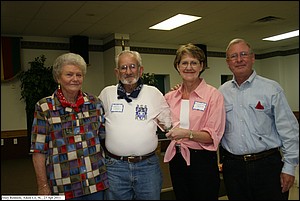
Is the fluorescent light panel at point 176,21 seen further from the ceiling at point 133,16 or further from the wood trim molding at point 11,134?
the wood trim molding at point 11,134

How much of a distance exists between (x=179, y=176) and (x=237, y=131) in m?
0.43

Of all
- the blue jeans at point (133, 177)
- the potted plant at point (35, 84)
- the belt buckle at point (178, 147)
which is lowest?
the blue jeans at point (133, 177)

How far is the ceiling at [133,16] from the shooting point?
885 millimetres

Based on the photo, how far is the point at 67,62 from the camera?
1.37 metres

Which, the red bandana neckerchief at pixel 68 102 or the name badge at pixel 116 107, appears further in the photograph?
the name badge at pixel 116 107

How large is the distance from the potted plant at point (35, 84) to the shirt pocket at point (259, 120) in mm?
1068

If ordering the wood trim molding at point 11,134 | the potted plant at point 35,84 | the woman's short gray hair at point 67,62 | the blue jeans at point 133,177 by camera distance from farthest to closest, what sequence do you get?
the blue jeans at point 133,177, the woman's short gray hair at point 67,62, the potted plant at point 35,84, the wood trim molding at point 11,134

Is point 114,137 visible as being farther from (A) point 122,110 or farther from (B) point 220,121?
(B) point 220,121

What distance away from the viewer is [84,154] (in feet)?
4.56

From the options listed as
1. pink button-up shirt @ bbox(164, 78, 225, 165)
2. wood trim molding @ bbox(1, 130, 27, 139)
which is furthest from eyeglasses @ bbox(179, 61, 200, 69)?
wood trim molding @ bbox(1, 130, 27, 139)

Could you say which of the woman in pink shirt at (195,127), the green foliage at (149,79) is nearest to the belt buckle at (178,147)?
the woman in pink shirt at (195,127)

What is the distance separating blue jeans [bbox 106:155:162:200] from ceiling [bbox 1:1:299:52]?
674mm

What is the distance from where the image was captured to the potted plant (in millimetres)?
1220

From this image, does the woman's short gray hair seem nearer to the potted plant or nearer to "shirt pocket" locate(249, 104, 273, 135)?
the potted plant
